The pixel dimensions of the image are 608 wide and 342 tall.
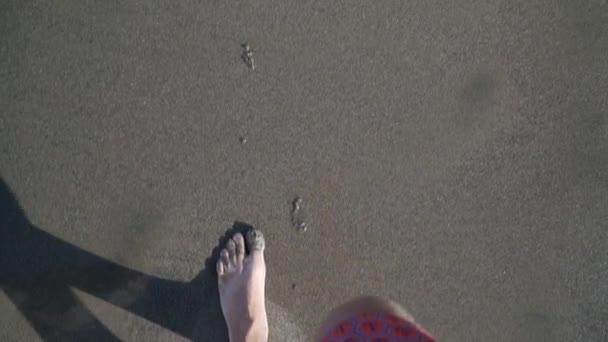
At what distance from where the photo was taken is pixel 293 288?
110 inches

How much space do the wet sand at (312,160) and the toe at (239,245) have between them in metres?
0.10

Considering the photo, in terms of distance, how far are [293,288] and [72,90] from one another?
4.91 ft

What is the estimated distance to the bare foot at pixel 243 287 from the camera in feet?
8.87

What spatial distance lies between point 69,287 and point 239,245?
2.85ft

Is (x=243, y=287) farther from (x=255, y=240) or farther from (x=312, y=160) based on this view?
(x=312, y=160)

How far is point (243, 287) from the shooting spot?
8.91 feet

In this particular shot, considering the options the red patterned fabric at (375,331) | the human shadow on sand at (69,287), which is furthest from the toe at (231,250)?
the red patterned fabric at (375,331)

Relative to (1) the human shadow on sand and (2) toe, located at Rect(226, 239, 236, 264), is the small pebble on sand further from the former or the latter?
(1) the human shadow on sand

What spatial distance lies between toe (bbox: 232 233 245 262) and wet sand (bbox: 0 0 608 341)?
100 mm

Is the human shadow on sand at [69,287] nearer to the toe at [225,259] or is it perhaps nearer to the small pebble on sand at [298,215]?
the toe at [225,259]

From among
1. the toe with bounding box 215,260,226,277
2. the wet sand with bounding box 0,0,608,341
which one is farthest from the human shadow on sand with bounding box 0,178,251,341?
the toe with bounding box 215,260,226,277

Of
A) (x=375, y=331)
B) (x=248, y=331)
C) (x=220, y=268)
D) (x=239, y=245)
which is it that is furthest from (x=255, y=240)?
(x=375, y=331)

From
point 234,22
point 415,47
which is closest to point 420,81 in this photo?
point 415,47

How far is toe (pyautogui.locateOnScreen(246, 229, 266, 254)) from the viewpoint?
276 centimetres
